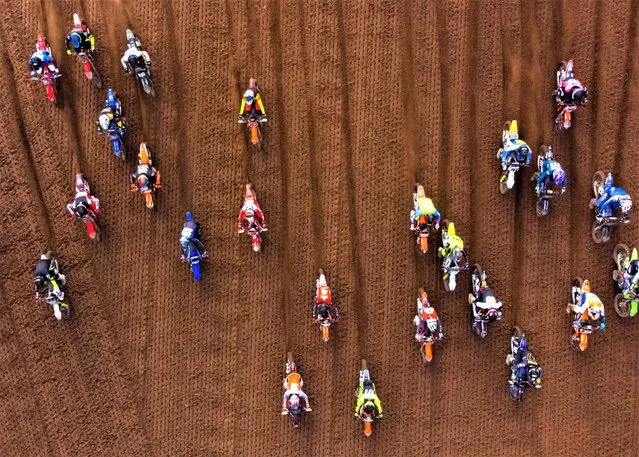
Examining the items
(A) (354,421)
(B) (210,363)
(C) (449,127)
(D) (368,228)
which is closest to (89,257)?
(B) (210,363)

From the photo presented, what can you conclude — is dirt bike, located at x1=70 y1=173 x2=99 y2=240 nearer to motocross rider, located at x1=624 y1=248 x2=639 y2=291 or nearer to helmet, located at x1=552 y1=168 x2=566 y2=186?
helmet, located at x1=552 y1=168 x2=566 y2=186

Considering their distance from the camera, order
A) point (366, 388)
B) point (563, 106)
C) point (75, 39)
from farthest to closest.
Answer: point (366, 388) < point (563, 106) < point (75, 39)

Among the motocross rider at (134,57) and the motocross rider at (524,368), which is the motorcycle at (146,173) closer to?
the motocross rider at (134,57)

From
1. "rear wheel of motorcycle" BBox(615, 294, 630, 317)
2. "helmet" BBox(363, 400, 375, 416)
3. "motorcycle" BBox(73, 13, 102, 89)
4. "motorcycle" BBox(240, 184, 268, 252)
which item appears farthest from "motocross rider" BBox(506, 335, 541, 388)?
"motorcycle" BBox(73, 13, 102, 89)

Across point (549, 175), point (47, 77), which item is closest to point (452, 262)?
point (549, 175)

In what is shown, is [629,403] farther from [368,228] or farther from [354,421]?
[368,228]

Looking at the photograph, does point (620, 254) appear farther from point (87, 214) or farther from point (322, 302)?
point (87, 214)
